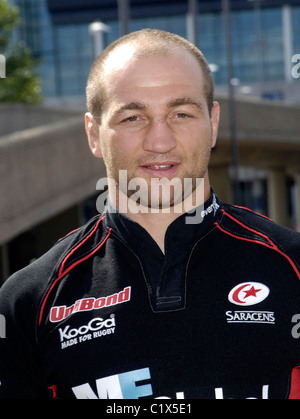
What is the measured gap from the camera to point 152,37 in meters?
3.13

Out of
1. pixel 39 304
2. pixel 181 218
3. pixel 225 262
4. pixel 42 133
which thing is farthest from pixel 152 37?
pixel 42 133

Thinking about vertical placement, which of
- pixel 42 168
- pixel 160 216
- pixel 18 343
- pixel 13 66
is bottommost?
pixel 42 168

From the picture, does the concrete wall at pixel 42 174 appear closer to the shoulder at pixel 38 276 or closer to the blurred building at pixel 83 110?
the blurred building at pixel 83 110

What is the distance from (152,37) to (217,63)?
86.8 meters

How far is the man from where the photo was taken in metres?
2.93

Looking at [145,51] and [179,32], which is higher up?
[145,51]

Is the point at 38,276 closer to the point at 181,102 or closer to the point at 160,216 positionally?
the point at 160,216

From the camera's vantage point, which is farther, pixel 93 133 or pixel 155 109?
pixel 93 133

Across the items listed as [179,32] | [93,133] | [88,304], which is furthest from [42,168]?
[179,32]

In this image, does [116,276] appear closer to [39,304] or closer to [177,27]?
[39,304]

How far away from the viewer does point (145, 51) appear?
3080 millimetres

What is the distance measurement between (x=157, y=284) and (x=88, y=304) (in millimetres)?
284

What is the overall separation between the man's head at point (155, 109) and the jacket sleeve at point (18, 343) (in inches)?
24.3

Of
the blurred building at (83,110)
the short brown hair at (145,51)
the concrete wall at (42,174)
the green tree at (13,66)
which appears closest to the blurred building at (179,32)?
the blurred building at (83,110)
